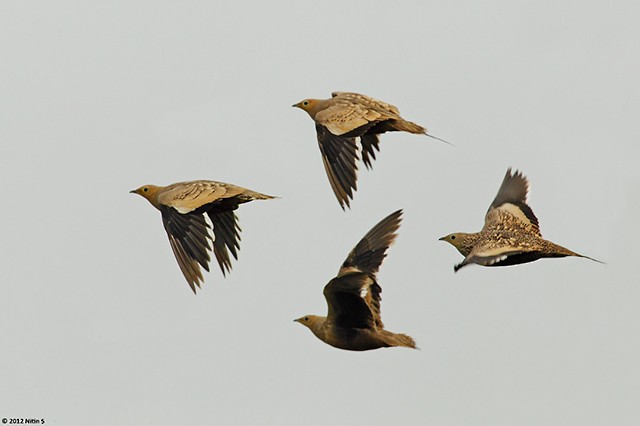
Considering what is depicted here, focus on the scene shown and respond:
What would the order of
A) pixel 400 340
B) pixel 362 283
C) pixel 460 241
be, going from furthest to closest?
pixel 460 241 → pixel 400 340 → pixel 362 283

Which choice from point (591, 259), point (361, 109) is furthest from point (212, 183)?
point (591, 259)

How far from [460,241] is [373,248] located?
1491mm

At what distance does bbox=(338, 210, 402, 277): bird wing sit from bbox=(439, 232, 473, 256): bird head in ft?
2.91

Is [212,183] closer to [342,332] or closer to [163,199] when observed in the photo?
[163,199]

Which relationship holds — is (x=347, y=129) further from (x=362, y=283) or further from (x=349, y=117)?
(x=362, y=283)

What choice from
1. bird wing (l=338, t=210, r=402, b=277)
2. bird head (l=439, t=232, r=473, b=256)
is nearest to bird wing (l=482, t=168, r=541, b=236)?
bird head (l=439, t=232, r=473, b=256)

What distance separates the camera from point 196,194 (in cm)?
1966

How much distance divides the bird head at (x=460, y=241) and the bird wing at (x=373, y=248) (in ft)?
2.91

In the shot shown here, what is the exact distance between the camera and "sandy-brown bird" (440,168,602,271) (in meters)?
18.7

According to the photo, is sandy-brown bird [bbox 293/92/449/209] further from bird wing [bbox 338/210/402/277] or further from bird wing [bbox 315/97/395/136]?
bird wing [bbox 338/210/402/277]

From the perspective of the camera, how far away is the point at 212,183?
19.9 m

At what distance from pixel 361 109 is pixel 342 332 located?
3.60 m

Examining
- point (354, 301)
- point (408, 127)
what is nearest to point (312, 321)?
point (354, 301)

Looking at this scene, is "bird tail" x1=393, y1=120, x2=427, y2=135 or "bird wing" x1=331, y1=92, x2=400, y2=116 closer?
"bird tail" x1=393, y1=120, x2=427, y2=135
